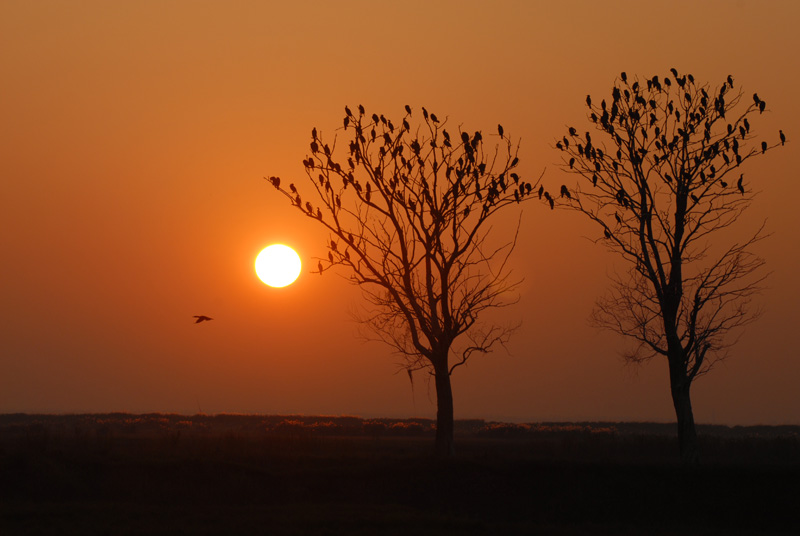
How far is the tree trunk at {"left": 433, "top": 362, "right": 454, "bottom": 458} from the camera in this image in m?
30.6

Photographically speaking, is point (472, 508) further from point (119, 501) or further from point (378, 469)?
point (119, 501)

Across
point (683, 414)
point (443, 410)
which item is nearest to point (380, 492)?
point (443, 410)

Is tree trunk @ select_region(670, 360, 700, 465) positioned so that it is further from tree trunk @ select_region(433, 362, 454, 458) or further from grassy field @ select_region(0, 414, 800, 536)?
tree trunk @ select_region(433, 362, 454, 458)

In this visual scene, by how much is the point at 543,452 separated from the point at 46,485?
56.7ft

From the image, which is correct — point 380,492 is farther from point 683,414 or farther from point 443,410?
point 683,414

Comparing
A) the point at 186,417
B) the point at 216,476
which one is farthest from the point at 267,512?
the point at 186,417

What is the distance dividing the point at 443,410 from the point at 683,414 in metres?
8.14

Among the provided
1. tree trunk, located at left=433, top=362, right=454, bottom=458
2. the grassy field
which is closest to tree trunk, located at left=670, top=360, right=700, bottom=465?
the grassy field

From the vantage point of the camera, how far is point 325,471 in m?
26.4

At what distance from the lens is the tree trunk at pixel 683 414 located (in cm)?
3052

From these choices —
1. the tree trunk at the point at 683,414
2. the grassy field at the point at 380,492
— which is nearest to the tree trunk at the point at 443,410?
the grassy field at the point at 380,492

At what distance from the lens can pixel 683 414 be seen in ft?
102

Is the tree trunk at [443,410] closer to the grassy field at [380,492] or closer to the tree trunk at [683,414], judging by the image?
the grassy field at [380,492]

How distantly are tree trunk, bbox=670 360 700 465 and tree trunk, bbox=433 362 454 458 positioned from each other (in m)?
7.67
